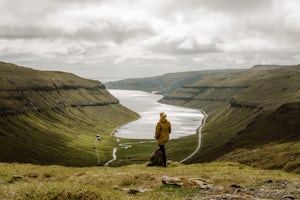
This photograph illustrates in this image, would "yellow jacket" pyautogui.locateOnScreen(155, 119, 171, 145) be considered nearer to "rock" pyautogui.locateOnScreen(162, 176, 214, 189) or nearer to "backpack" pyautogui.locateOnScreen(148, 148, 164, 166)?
→ "backpack" pyautogui.locateOnScreen(148, 148, 164, 166)

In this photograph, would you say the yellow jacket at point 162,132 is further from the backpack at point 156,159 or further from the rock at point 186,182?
the rock at point 186,182

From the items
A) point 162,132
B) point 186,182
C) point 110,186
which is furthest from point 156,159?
point 186,182

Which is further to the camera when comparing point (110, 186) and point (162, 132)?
point (162, 132)

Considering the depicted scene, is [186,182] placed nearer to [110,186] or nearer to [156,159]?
[110,186]

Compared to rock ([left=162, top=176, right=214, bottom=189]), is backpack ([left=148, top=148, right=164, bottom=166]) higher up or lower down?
lower down

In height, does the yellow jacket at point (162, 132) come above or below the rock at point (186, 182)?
above

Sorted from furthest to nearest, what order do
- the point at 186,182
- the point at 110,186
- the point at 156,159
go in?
the point at 156,159 < the point at 110,186 < the point at 186,182

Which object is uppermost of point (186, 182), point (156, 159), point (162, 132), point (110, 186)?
point (162, 132)

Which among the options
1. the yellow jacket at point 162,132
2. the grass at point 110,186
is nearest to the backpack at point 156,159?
the yellow jacket at point 162,132

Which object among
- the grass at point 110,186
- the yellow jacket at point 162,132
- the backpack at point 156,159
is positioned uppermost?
the yellow jacket at point 162,132

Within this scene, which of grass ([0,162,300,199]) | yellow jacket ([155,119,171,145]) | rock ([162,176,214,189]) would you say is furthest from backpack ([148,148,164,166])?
rock ([162,176,214,189])

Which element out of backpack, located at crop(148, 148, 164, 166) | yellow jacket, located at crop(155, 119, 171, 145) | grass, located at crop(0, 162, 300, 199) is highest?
yellow jacket, located at crop(155, 119, 171, 145)

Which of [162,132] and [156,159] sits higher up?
[162,132]

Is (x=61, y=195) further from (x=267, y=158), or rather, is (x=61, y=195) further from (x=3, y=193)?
(x=267, y=158)
